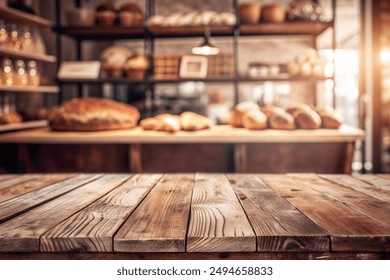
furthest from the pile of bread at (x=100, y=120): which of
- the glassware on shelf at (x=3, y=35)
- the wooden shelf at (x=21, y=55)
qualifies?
the glassware on shelf at (x=3, y=35)

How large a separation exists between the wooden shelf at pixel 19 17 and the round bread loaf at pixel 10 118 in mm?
805

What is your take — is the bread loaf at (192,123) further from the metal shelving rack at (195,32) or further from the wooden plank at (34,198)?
the wooden plank at (34,198)

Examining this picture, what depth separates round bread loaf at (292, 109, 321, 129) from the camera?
10.7 feet

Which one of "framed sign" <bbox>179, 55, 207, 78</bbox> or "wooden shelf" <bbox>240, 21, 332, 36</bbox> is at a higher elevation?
"wooden shelf" <bbox>240, 21, 332, 36</bbox>

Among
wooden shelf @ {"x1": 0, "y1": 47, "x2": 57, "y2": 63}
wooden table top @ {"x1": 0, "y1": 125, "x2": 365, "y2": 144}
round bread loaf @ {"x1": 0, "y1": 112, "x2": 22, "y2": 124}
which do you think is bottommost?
wooden table top @ {"x1": 0, "y1": 125, "x2": 365, "y2": 144}

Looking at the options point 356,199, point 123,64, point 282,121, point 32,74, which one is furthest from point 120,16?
point 356,199

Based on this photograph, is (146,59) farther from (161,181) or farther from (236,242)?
(236,242)

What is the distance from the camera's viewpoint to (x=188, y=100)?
6.74 metres

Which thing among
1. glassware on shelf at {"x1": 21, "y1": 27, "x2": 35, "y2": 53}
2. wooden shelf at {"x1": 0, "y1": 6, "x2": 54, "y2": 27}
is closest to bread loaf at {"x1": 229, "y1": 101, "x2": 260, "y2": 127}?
glassware on shelf at {"x1": 21, "y1": 27, "x2": 35, "y2": 53}

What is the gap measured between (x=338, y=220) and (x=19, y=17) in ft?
11.5

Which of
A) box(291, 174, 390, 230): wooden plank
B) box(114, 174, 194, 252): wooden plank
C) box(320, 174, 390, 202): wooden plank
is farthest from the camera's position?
box(320, 174, 390, 202): wooden plank

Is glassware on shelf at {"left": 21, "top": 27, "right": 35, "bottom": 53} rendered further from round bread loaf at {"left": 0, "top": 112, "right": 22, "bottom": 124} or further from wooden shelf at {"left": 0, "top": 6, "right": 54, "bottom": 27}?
round bread loaf at {"left": 0, "top": 112, "right": 22, "bottom": 124}

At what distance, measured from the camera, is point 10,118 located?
3.47m

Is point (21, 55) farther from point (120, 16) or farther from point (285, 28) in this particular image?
point (285, 28)
